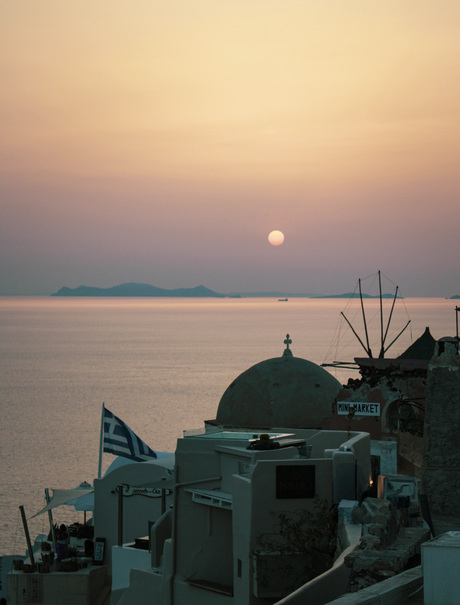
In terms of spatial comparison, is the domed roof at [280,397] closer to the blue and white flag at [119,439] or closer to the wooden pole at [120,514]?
the blue and white flag at [119,439]

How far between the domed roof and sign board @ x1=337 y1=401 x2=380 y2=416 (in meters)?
3.17

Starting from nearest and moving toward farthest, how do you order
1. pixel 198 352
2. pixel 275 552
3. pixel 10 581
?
pixel 275 552
pixel 10 581
pixel 198 352

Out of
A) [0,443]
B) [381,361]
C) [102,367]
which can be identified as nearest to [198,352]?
[102,367]

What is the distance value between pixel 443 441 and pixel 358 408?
49.3 feet

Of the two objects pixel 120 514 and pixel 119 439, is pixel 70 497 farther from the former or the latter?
pixel 120 514

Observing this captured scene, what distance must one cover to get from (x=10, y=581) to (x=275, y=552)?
42.5 ft

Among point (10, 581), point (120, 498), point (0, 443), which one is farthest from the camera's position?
point (0, 443)

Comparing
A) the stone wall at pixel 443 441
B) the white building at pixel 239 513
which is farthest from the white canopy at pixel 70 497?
the stone wall at pixel 443 441

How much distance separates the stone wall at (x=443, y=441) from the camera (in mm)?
14688

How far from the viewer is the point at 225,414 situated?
3509 cm

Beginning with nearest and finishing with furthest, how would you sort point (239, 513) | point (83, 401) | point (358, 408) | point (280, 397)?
point (239, 513) → point (358, 408) → point (280, 397) → point (83, 401)

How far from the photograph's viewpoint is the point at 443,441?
1476cm

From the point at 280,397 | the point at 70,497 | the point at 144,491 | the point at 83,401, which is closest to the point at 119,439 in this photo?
the point at 70,497

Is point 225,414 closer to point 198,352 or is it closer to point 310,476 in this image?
point 310,476
